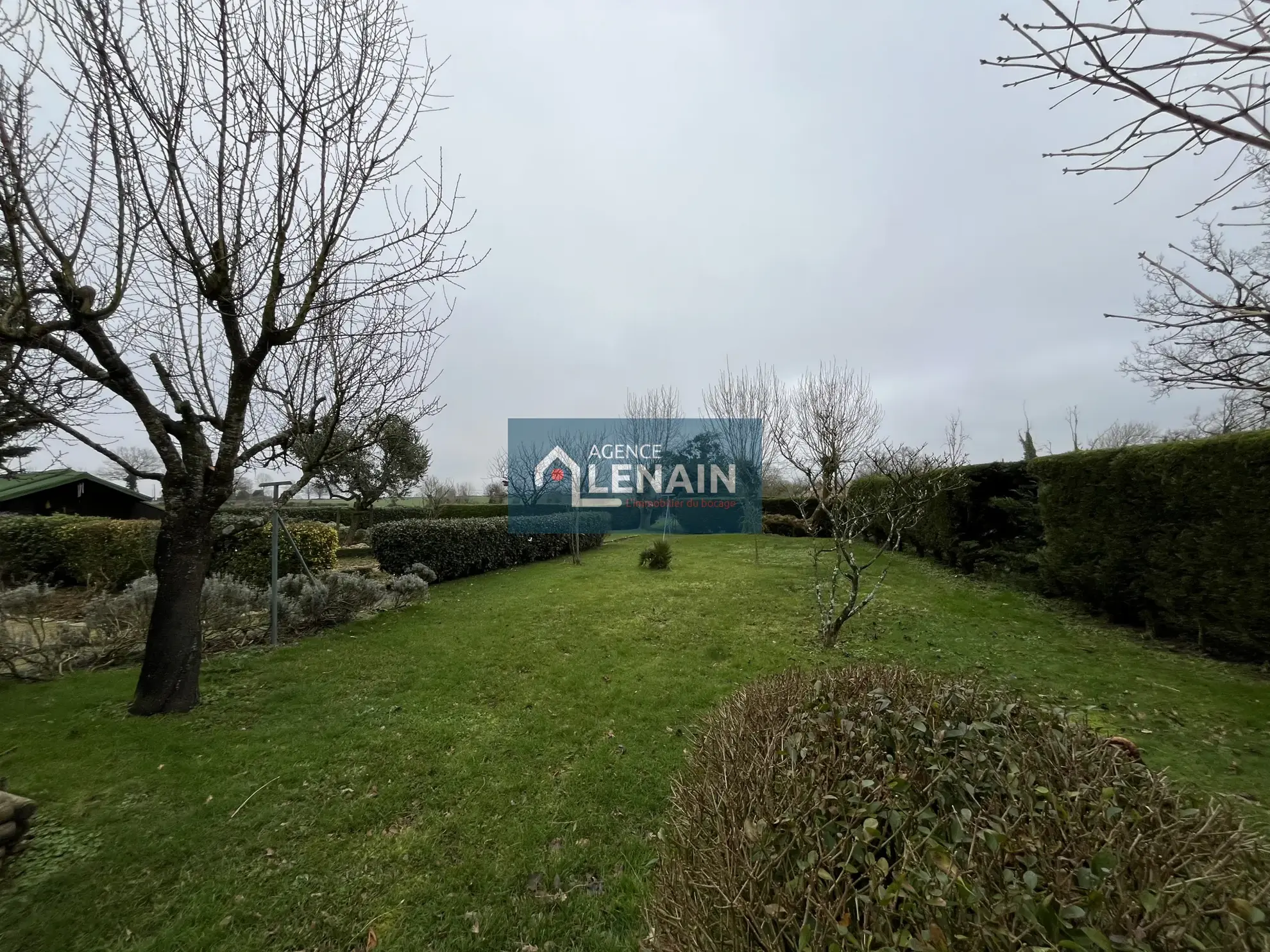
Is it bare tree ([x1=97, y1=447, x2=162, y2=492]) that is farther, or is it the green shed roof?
the green shed roof

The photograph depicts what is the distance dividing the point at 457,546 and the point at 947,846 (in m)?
10.2

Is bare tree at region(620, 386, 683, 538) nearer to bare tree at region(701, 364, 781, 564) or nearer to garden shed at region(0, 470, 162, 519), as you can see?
bare tree at region(701, 364, 781, 564)

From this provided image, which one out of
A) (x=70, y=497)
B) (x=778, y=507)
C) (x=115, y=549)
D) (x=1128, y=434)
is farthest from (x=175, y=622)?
(x=1128, y=434)

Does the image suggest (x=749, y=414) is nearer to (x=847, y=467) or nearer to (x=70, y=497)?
(x=847, y=467)

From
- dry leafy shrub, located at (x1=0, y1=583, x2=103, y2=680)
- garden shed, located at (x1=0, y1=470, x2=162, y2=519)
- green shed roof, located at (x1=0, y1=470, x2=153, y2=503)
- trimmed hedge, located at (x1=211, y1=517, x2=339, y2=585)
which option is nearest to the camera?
dry leafy shrub, located at (x1=0, y1=583, x2=103, y2=680)

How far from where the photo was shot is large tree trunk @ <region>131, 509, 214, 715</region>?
356 cm

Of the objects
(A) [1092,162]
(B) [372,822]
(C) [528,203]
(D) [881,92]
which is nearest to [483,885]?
(B) [372,822]

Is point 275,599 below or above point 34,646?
above

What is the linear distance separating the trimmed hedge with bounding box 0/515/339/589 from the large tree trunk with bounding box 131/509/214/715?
4.21 metres

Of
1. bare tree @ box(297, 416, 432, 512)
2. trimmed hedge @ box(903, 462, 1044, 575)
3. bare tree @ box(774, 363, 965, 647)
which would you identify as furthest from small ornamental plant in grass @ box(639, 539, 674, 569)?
bare tree @ box(297, 416, 432, 512)

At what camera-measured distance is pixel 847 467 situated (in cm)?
1170

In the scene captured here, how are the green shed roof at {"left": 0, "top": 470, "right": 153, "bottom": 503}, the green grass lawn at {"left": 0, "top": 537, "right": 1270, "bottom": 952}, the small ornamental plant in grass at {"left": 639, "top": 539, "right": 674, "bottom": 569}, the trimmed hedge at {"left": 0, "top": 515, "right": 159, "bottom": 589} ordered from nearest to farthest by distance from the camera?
1. the green grass lawn at {"left": 0, "top": 537, "right": 1270, "bottom": 952}
2. the trimmed hedge at {"left": 0, "top": 515, "right": 159, "bottom": 589}
3. the small ornamental plant in grass at {"left": 639, "top": 539, "right": 674, "bottom": 569}
4. the green shed roof at {"left": 0, "top": 470, "right": 153, "bottom": 503}

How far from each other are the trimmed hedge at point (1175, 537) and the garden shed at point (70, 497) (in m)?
19.6

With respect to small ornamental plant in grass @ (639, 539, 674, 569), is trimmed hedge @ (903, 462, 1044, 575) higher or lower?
higher
